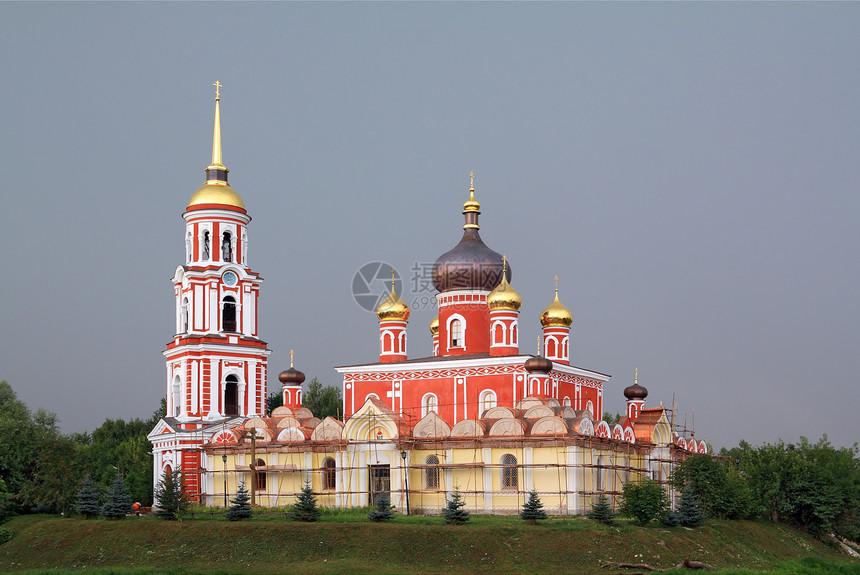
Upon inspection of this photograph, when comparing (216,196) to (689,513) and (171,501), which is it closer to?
(171,501)

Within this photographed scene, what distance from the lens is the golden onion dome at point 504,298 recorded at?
39781 millimetres

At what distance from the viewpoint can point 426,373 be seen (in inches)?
1578

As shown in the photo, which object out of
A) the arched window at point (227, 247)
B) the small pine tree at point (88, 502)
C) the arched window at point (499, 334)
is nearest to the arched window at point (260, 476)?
the small pine tree at point (88, 502)

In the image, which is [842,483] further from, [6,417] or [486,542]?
[6,417]

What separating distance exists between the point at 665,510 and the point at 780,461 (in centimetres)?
1018

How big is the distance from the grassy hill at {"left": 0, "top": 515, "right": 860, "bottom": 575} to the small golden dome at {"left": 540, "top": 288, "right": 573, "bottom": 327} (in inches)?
452

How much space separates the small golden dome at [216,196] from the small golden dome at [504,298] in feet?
35.4

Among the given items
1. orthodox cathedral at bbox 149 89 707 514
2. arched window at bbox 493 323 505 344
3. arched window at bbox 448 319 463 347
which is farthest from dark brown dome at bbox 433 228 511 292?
arched window at bbox 493 323 505 344

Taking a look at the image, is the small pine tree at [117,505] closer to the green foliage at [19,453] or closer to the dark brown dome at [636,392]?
the green foliage at [19,453]

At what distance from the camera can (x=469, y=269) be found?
138 ft

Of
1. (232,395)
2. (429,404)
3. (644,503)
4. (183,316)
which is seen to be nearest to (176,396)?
(232,395)

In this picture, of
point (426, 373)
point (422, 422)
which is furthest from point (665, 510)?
point (426, 373)

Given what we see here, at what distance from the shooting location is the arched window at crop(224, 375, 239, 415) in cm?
4250

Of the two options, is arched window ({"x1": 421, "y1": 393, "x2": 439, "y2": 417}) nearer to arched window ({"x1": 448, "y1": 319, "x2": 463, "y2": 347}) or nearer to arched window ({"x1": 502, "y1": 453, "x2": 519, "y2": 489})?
arched window ({"x1": 448, "y1": 319, "x2": 463, "y2": 347})
